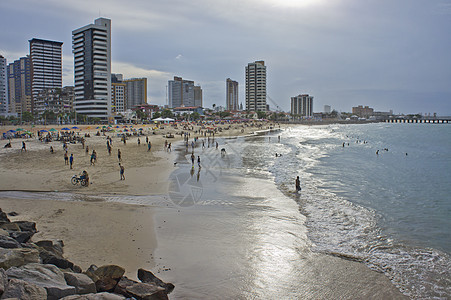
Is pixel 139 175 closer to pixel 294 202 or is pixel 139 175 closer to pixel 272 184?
pixel 272 184

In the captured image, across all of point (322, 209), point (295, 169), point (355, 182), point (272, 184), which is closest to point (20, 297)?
point (322, 209)

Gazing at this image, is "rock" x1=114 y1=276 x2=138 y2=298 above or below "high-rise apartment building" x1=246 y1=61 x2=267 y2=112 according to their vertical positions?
below

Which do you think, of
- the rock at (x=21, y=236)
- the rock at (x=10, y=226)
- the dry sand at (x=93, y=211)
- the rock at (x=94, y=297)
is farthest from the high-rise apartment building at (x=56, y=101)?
the rock at (x=94, y=297)

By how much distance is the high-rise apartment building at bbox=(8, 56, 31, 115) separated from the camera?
155800 mm

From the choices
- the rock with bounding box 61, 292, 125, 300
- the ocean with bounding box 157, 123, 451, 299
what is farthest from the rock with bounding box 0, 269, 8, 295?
the ocean with bounding box 157, 123, 451, 299

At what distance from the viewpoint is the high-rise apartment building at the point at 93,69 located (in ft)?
334

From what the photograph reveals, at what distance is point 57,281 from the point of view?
228 inches

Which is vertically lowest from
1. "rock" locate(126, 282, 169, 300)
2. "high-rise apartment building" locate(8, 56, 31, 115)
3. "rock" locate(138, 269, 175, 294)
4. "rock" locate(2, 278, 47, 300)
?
"rock" locate(138, 269, 175, 294)

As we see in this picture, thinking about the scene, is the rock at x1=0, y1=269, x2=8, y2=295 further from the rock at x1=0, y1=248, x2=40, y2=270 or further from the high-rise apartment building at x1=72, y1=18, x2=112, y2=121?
the high-rise apartment building at x1=72, y1=18, x2=112, y2=121

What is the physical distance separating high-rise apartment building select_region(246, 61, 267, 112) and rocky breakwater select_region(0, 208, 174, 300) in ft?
573

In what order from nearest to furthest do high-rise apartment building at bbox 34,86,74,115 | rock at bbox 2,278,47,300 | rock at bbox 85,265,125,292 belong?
1. rock at bbox 2,278,47,300
2. rock at bbox 85,265,125,292
3. high-rise apartment building at bbox 34,86,74,115

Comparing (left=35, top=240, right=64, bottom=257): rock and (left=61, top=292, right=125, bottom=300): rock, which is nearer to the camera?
(left=61, top=292, right=125, bottom=300): rock

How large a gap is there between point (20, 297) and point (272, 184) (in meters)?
16.2

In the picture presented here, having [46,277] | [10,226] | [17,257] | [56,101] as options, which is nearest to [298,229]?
[46,277]
